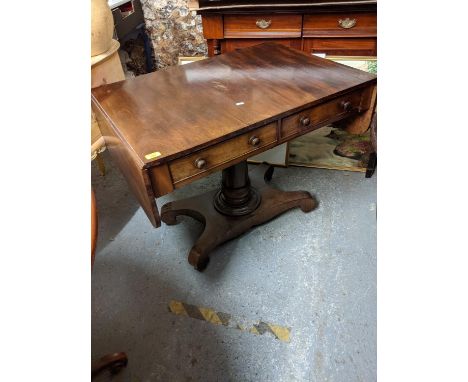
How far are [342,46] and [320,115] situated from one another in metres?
1.00

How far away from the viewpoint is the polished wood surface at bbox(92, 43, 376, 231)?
3.28 feet

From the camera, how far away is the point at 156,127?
1055 millimetres

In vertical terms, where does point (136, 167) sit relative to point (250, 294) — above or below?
above

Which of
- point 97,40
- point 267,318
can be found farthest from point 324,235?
point 97,40

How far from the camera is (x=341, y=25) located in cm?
190

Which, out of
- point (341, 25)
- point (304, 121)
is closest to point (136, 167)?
point (304, 121)

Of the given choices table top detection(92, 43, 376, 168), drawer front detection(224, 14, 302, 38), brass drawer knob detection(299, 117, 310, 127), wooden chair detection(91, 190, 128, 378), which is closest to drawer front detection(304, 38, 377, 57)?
drawer front detection(224, 14, 302, 38)

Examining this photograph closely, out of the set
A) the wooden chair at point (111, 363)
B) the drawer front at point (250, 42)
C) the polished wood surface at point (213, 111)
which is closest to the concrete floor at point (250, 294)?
the wooden chair at point (111, 363)

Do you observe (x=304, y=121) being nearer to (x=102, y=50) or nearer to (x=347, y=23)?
(x=347, y=23)

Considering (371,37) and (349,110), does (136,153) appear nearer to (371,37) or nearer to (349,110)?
(349,110)

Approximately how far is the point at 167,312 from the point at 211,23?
1.65 metres

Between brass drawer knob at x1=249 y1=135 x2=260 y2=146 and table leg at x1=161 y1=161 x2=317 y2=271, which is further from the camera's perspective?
table leg at x1=161 y1=161 x2=317 y2=271

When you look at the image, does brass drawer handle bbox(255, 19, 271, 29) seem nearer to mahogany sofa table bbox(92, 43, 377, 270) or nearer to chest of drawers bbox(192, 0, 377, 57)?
chest of drawers bbox(192, 0, 377, 57)

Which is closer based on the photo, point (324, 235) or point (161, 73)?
point (161, 73)
